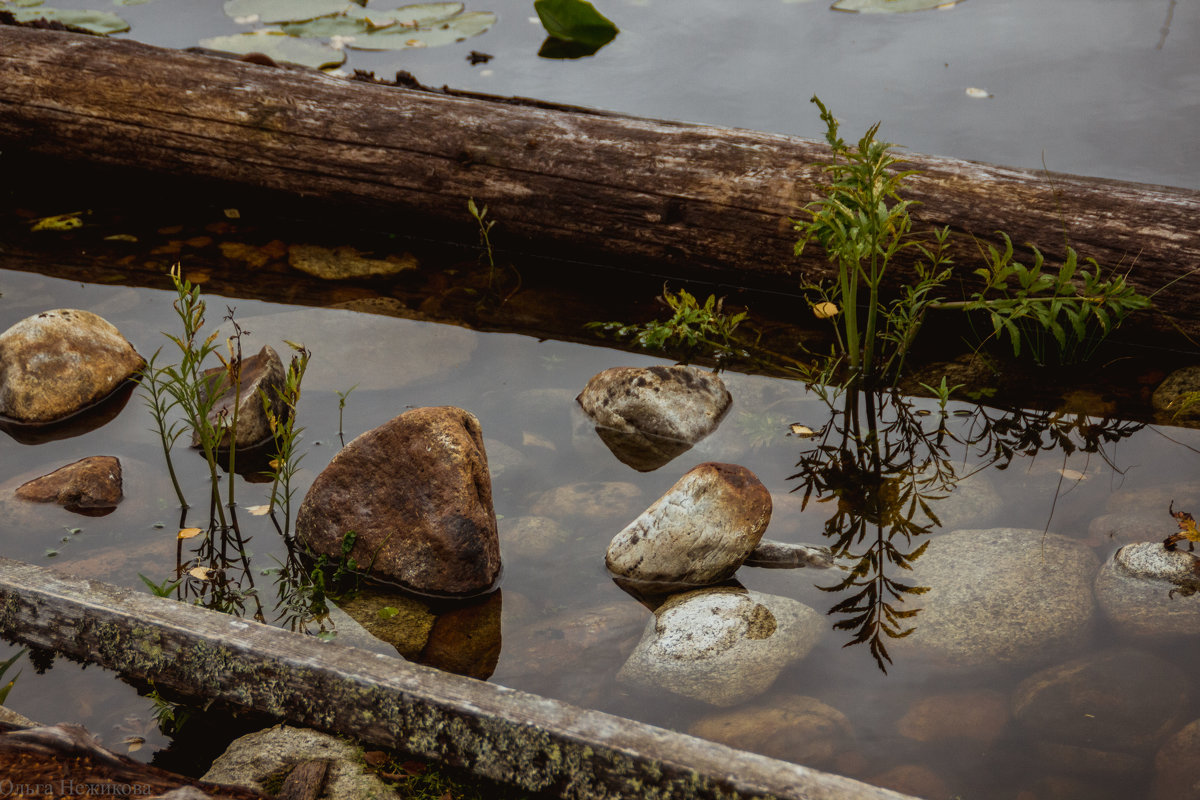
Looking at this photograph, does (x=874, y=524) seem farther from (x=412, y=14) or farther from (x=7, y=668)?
(x=412, y=14)

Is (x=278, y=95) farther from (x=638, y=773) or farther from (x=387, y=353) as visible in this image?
(x=638, y=773)

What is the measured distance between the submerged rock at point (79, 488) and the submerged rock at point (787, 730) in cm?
240

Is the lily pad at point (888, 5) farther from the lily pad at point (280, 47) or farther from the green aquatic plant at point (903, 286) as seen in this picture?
the lily pad at point (280, 47)

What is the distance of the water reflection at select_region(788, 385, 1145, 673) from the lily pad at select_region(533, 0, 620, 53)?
15.0 ft

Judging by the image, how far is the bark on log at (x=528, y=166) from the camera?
4305 millimetres

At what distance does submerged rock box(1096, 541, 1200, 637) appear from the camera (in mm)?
2879

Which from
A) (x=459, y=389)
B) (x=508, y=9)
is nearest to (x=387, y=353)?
(x=459, y=389)

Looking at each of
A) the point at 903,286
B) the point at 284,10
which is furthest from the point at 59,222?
the point at 903,286

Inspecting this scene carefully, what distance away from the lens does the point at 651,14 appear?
906 centimetres

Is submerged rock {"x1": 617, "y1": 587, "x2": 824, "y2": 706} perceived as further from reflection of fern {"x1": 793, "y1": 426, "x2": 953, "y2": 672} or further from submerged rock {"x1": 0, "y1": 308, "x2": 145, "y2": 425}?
submerged rock {"x1": 0, "y1": 308, "x2": 145, "y2": 425}

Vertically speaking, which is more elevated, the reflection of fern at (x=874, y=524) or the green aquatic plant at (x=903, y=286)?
the green aquatic plant at (x=903, y=286)

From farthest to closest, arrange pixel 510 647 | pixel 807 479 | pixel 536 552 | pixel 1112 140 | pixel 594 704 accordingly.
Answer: pixel 1112 140 → pixel 807 479 → pixel 536 552 → pixel 510 647 → pixel 594 704

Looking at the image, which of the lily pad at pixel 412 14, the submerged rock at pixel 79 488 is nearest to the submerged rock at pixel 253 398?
the submerged rock at pixel 79 488

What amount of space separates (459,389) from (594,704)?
1.94m
